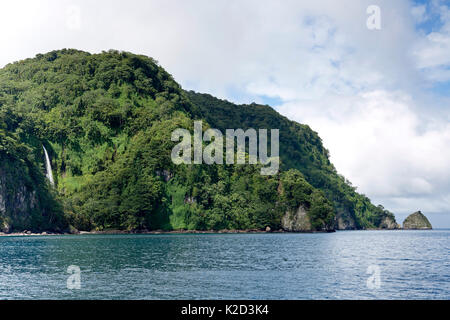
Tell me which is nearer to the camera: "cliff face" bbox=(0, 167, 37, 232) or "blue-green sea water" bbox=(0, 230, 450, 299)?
"blue-green sea water" bbox=(0, 230, 450, 299)

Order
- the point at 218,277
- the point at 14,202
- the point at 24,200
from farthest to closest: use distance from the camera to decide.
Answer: the point at 24,200
the point at 14,202
the point at 218,277

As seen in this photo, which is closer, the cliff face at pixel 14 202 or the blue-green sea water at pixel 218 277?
the blue-green sea water at pixel 218 277

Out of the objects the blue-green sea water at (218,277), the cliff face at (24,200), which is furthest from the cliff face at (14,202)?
the blue-green sea water at (218,277)

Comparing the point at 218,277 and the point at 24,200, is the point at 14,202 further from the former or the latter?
the point at 218,277

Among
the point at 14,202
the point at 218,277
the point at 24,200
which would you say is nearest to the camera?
the point at 218,277

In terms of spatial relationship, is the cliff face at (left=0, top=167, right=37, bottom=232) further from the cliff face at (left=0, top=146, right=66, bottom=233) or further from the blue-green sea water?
the blue-green sea water

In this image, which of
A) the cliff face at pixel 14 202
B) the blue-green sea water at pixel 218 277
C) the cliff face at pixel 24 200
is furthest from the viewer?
the cliff face at pixel 24 200

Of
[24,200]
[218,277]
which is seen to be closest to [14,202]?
[24,200]

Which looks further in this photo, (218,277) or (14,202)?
(14,202)

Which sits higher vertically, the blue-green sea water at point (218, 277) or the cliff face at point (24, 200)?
the cliff face at point (24, 200)

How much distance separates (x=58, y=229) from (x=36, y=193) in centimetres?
1487

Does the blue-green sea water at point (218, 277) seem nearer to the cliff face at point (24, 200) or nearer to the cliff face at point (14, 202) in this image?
the cliff face at point (14, 202)

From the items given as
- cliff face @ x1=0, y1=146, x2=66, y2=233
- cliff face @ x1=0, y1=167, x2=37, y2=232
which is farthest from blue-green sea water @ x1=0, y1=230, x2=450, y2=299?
cliff face @ x1=0, y1=146, x2=66, y2=233
